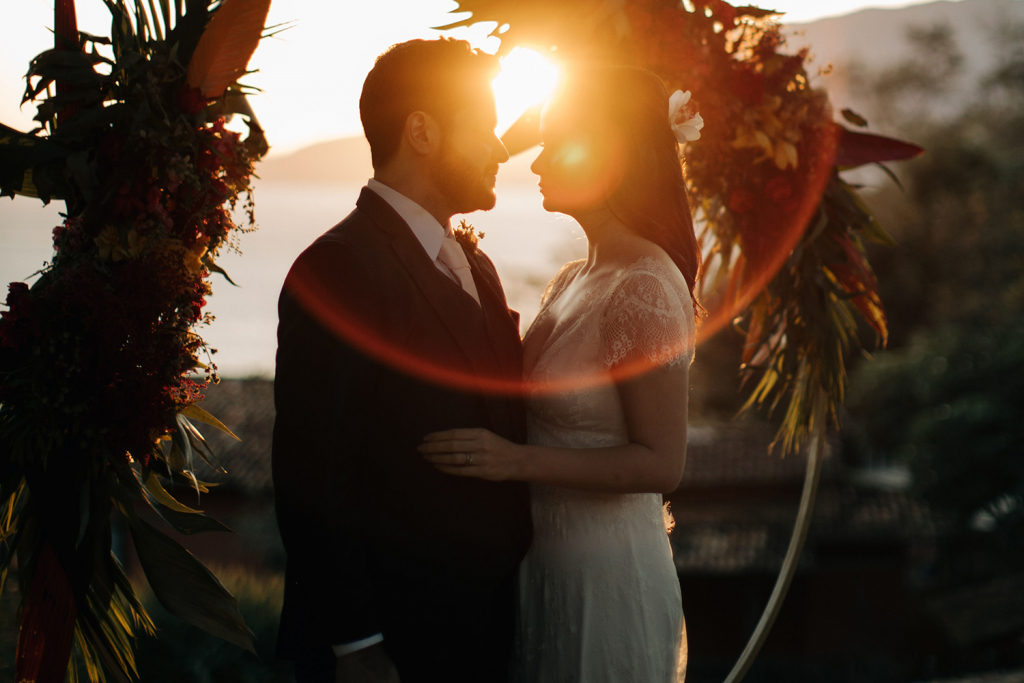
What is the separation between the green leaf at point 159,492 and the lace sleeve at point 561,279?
1.48m

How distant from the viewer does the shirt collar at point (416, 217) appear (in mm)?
2555

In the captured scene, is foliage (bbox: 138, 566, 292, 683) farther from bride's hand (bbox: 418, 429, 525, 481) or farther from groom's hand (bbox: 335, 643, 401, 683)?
bride's hand (bbox: 418, 429, 525, 481)

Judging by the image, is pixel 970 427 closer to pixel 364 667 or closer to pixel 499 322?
pixel 499 322

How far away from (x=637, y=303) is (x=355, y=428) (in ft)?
3.10

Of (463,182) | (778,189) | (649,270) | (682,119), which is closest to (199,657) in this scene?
(463,182)

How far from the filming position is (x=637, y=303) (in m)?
2.60

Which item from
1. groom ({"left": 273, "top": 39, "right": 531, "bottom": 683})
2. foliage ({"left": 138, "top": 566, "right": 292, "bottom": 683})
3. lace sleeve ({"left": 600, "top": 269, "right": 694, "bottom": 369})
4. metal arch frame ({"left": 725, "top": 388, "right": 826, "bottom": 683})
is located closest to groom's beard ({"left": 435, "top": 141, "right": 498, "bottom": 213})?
groom ({"left": 273, "top": 39, "right": 531, "bottom": 683})

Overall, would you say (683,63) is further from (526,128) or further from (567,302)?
(567,302)

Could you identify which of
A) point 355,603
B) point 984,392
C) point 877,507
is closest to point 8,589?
point 355,603

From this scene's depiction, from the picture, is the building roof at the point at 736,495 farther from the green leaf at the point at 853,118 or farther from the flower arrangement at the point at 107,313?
the flower arrangement at the point at 107,313

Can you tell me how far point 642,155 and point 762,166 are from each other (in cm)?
162

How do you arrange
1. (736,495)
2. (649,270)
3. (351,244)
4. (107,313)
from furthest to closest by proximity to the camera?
1. (736,495)
2. (649,270)
3. (107,313)
4. (351,244)

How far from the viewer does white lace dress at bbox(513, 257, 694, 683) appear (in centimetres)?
265

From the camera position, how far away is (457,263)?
2.67 metres
